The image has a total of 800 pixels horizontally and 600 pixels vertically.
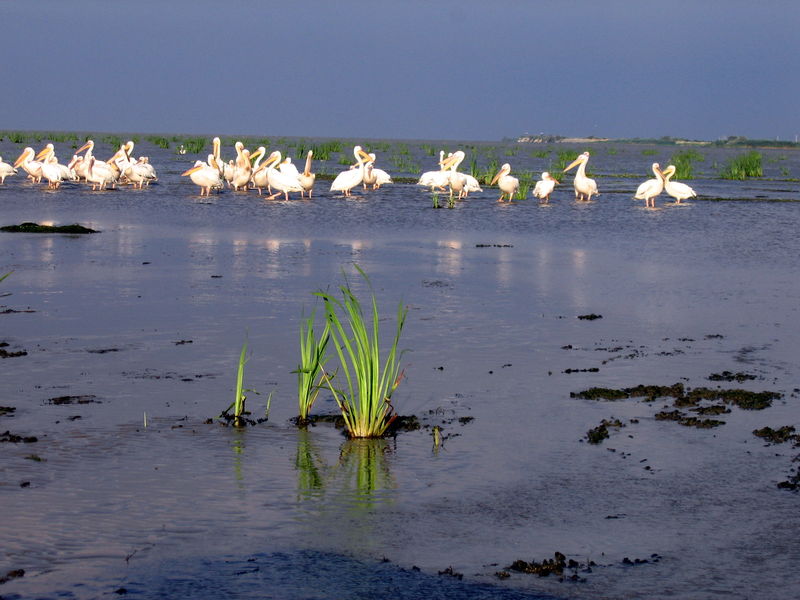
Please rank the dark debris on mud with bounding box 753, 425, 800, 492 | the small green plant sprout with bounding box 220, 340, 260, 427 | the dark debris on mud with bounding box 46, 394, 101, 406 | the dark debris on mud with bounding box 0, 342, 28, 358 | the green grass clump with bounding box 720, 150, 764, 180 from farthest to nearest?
1. the green grass clump with bounding box 720, 150, 764, 180
2. the dark debris on mud with bounding box 0, 342, 28, 358
3. the dark debris on mud with bounding box 46, 394, 101, 406
4. the small green plant sprout with bounding box 220, 340, 260, 427
5. the dark debris on mud with bounding box 753, 425, 800, 492

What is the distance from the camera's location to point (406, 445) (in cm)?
614

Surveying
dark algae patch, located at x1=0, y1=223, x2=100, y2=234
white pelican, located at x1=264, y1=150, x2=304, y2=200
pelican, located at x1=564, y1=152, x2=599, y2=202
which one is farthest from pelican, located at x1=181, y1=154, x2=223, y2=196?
dark algae patch, located at x1=0, y1=223, x2=100, y2=234

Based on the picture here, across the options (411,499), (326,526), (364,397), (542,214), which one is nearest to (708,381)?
(364,397)

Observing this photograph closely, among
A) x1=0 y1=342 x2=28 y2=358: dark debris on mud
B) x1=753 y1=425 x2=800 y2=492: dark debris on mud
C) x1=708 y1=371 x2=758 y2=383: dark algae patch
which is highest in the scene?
x1=708 y1=371 x2=758 y2=383: dark algae patch

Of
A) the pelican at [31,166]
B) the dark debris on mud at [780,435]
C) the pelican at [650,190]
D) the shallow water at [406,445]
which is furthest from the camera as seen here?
the pelican at [31,166]

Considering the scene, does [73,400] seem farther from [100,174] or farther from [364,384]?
[100,174]

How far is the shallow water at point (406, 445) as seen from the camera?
444 centimetres

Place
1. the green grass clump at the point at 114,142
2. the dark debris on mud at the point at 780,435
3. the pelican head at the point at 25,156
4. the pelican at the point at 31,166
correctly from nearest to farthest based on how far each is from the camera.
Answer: the dark debris on mud at the point at 780,435 → the pelican at the point at 31,166 → the pelican head at the point at 25,156 → the green grass clump at the point at 114,142

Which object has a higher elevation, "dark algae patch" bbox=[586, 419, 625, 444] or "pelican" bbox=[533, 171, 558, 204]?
"pelican" bbox=[533, 171, 558, 204]

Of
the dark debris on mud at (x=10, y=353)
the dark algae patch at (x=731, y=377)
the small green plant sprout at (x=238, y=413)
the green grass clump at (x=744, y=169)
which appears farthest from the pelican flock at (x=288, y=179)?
the small green plant sprout at (x=238, y=413)

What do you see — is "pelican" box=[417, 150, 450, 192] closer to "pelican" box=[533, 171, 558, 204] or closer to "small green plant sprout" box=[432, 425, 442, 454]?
"pelican" box=[533, 171, 558, 204]

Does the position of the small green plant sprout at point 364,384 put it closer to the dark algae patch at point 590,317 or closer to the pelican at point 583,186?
the dark algae patch at point 590,317

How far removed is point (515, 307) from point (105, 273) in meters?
4.42

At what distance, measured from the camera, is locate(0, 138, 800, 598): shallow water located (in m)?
4.44
